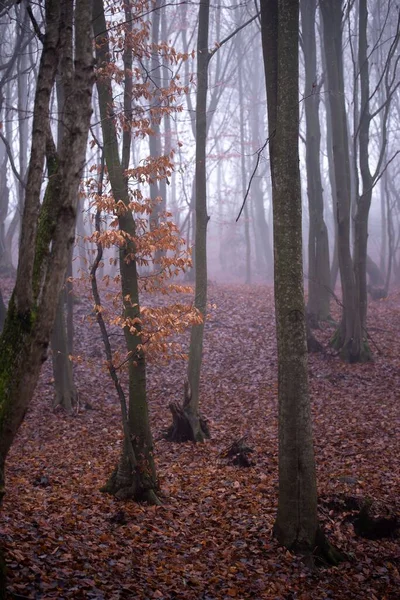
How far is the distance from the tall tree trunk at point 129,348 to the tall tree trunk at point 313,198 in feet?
33.8

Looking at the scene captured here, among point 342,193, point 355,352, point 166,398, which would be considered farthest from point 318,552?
point 342,193

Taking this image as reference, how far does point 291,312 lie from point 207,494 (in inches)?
139

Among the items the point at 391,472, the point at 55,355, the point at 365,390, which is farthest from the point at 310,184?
the point at 391,472

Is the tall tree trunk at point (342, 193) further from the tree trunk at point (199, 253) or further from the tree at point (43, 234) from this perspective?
the tree at point (43, 234)

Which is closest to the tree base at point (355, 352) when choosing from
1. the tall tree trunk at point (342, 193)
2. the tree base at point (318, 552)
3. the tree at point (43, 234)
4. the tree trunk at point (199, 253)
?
the tall tree trunk at point (342, 193)

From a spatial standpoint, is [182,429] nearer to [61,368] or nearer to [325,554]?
[61,368]

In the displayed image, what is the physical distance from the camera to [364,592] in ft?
19.0

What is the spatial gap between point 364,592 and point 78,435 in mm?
6793

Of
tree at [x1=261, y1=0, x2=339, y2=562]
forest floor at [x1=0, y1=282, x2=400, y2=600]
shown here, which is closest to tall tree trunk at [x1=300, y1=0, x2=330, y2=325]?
forest floor at [x1=0, y1=282, x2=400, y2=600]

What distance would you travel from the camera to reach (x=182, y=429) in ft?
35.8

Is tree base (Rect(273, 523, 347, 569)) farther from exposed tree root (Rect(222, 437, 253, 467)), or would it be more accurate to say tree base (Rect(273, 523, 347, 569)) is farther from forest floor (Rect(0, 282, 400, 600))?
exposed tree root (Rect(222, 437, 253, 467))

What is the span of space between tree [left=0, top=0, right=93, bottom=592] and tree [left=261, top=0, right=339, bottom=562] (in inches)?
102

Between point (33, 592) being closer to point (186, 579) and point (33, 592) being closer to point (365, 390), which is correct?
point (186, 579)

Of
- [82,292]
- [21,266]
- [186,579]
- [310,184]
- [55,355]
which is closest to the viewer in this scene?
[21,266]
